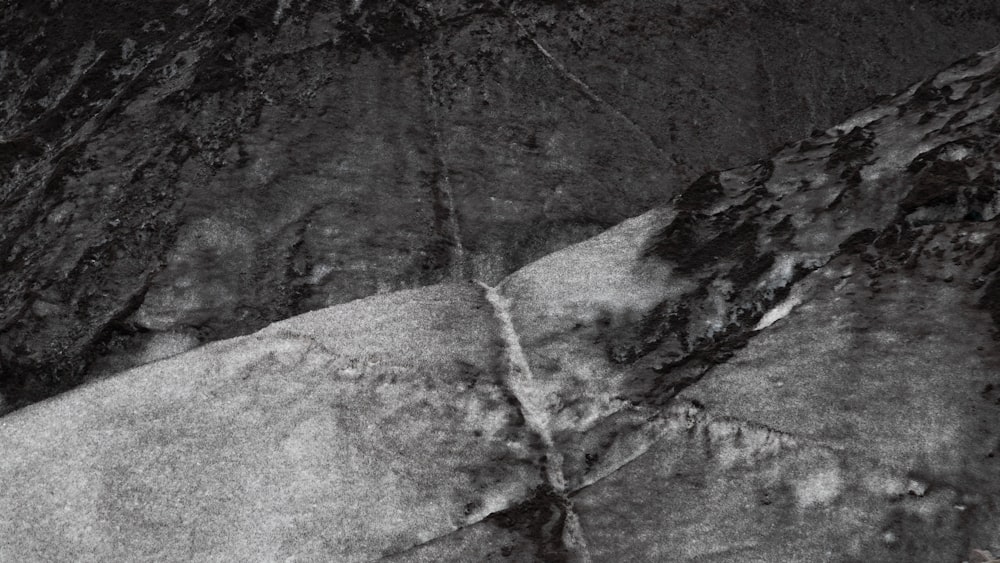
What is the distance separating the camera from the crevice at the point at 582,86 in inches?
233

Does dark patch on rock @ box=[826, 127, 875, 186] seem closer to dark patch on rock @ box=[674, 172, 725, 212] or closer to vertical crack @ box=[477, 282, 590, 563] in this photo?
dark patch on rock @ box=[674, 172, 725, 212]

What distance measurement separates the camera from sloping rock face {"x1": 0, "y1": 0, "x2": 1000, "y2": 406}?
5246 mm

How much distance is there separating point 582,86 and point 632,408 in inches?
95.1

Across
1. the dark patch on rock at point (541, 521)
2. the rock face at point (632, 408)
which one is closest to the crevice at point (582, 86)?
the rock face at point (632, 408)

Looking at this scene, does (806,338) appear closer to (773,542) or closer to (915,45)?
(773,542)

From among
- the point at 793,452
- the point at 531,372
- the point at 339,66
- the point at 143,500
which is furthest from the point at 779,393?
the point at 339,66

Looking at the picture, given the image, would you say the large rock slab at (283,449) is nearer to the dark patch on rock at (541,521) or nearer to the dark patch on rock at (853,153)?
the dark patch on rock at (541,521)

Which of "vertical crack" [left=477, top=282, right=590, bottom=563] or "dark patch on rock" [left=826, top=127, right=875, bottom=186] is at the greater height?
"dark patch on rock" [left=826, top=127, right=875, bottom=186]

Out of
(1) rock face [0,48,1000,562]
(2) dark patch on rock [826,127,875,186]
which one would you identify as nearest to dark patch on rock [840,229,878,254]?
(1) rock face [0,48,1000,562]

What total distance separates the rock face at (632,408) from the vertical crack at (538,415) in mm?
10

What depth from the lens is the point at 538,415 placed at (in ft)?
14.1

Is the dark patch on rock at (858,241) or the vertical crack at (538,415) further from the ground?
the dark patch on rock at (858,241)

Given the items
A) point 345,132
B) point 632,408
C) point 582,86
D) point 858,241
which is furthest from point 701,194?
point 345,132

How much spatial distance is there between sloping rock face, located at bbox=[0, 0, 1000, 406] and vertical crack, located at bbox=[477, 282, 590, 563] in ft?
2.11
